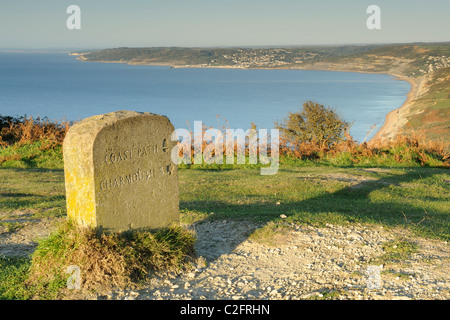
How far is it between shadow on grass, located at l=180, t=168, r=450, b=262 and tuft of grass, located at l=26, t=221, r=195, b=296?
1309 millimetres

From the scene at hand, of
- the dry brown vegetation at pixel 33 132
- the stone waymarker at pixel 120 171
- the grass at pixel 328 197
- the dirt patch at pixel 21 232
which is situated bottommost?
the grass at pixel 328 197

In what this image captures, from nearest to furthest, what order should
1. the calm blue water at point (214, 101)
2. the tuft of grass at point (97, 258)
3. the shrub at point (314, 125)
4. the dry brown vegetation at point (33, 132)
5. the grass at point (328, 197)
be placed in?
1. the tuft of grass at point (97, 258)
2. the grass at point (328, 197)
3. the dry brown vegetation at point (33, 132)
4. the shrub at point (314, 125)
5. the calm blue water at point (214, 101)

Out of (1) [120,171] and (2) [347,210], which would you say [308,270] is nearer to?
(1) [120,171]

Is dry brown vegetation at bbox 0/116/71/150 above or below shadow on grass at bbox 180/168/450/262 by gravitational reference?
above

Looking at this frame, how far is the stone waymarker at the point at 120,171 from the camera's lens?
5.01 m

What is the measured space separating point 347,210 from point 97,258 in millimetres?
5183

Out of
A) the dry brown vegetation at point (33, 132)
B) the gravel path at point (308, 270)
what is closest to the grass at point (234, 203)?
the dry brown vegetation at point (33, 132)

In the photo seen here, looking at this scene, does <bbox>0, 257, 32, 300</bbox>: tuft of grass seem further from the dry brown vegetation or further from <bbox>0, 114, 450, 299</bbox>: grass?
the dry brown vegetation

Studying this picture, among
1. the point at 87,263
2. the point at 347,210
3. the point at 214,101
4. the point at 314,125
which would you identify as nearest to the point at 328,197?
the point at 347,210

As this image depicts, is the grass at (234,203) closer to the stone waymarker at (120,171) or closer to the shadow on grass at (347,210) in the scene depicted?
the shadow on grass at (347,210)

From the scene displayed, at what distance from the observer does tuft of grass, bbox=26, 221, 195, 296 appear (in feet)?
16.7

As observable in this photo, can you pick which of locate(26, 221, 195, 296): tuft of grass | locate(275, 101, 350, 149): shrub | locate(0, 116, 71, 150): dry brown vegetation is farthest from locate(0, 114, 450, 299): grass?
locate(275, 101, 350, 149): shrub

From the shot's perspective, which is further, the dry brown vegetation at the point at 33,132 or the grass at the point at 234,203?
the dry brown vegetation at the point at 33,132

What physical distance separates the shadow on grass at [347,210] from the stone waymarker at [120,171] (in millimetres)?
1347
